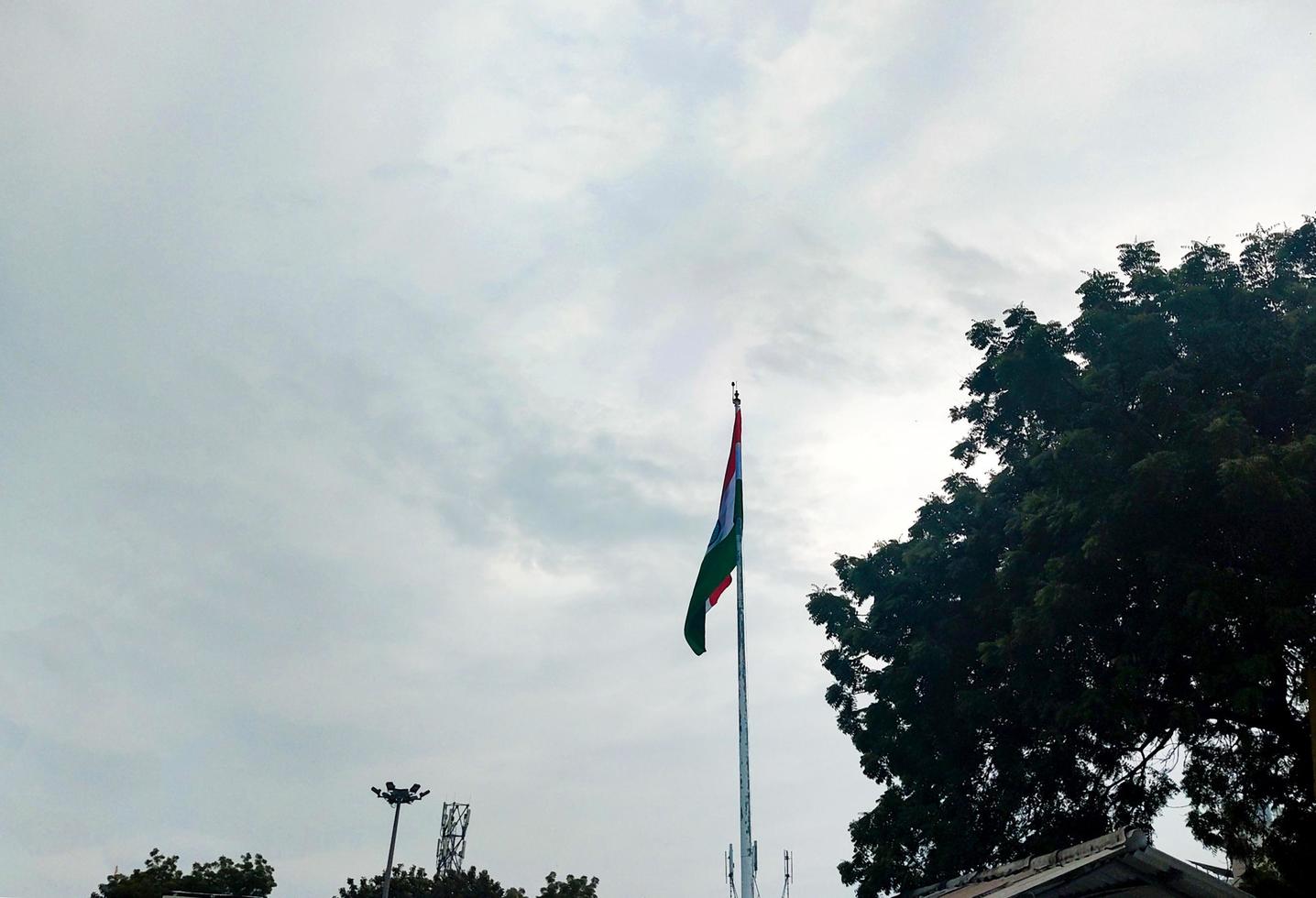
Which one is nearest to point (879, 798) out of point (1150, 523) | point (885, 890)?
point (885, 890)

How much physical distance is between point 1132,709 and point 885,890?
792cm

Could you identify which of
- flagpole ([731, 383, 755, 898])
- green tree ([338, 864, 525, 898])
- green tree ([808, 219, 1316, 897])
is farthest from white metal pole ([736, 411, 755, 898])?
green tree ([338, 864, 525, 898])

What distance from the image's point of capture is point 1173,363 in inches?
918

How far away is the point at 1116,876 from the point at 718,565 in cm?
796

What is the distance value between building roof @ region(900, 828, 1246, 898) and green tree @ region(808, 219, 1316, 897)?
804 cm

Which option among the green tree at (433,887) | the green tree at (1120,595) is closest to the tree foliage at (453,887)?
the green tree at (433,887)

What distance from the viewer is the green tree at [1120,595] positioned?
830 inches

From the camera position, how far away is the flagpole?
15758mm

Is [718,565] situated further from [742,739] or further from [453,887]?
[453,887]

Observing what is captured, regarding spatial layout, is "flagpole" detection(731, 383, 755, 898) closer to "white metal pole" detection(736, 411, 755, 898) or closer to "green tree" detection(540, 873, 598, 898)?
"white metal pole" detection(736, 411, 755, 898)

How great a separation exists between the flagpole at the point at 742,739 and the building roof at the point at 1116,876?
11.2 ft

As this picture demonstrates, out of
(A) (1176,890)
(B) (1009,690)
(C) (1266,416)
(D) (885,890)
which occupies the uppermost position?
(C) (1266,416)

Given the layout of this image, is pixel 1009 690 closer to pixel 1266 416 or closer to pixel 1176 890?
pixel 1266 416

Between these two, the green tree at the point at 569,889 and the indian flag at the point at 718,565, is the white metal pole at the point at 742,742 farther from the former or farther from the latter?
the green tree at the point at 569,889
